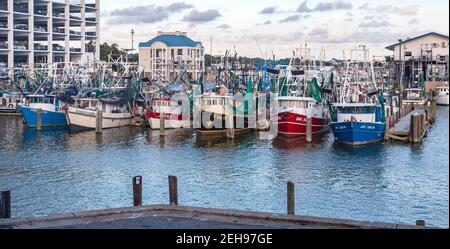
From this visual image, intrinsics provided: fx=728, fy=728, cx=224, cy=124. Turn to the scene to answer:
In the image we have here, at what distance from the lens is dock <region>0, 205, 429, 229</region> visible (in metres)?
11.8

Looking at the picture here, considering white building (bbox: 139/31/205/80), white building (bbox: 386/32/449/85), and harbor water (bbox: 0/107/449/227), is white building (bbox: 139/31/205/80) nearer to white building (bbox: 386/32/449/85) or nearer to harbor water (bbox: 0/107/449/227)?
white building (bbox: 386/32/449/85)

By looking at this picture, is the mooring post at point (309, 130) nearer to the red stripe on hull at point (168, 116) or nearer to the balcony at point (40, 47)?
the red stripe on hull at point (168, 116)

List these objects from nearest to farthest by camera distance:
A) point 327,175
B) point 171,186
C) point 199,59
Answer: point 171,186 < point 327,175 < point 199,59

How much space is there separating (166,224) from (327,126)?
111ft

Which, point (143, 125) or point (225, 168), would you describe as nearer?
point (225, 168)

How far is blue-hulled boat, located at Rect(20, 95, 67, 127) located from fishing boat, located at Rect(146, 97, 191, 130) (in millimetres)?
6310

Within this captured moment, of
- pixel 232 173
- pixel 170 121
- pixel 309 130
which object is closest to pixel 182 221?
pixel 232 173

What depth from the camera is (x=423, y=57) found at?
84.2 m

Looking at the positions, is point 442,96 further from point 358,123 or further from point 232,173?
point 232,173

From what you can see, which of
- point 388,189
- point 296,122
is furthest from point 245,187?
point 296,122

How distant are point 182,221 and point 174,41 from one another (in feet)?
203

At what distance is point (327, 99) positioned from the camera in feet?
148

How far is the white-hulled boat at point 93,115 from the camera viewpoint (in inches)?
1850
